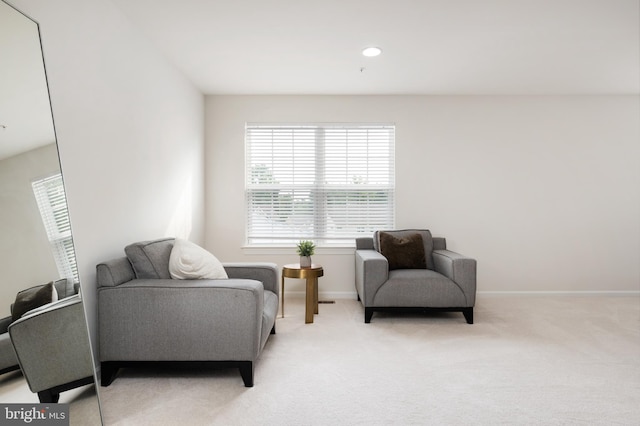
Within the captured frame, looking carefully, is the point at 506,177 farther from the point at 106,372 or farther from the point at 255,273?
the point at 106,372

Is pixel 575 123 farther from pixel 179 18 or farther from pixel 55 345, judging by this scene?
pixel 55 345

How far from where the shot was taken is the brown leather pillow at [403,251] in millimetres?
4398

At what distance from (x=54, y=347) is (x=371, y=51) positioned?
10.4 feet

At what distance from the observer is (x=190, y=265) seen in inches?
108

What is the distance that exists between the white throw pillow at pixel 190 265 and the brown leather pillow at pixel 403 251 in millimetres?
2074

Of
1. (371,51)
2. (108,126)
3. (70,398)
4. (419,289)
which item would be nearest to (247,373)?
(70,398)

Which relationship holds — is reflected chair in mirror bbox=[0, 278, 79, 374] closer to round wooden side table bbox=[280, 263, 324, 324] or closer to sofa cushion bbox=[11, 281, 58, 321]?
sofa cushion bbox=[11, 281, 58, 321]

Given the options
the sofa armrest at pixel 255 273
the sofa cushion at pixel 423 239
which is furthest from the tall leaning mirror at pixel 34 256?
the sofa cushion at pixel 423 239

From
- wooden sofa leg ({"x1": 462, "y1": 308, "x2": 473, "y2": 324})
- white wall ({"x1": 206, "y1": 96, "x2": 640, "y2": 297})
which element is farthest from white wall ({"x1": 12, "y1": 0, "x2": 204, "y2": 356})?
wooden sofa leg ({"x1": 462, "y1": 308, "x2": 473, "y2": 324})

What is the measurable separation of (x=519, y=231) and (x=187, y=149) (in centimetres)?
396

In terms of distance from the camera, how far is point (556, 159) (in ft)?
16.6

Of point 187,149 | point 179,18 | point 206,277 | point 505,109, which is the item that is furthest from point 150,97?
point 505,109

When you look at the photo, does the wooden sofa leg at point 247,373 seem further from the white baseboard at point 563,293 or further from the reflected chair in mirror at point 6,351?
the white baseboard at point 563,293

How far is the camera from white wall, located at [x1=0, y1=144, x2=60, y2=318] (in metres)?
1.57
